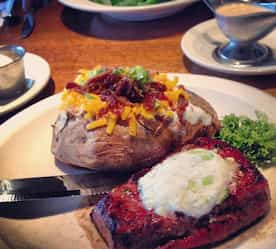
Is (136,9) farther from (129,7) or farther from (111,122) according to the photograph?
(111,122)

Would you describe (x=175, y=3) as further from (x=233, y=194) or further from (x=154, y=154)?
(x=233, y=194)

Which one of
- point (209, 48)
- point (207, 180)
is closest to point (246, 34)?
point (209, 48)

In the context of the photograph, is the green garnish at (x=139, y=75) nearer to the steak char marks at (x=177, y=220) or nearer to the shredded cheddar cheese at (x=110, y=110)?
the shredded cheddar cheese at (x=110, y=110)

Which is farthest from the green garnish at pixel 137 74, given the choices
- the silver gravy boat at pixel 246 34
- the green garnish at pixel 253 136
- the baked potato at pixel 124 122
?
the silver gravy boat at pixel 246 34

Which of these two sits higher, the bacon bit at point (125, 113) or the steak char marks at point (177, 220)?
the bacon bit at point (125, 113)

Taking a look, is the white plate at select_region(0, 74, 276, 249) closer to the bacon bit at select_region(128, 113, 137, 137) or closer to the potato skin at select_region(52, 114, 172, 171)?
the potato skin at select_region(52, 114, 172, 171)

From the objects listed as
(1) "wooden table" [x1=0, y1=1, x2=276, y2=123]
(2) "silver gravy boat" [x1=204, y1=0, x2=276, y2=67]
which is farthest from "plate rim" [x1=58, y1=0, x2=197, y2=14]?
(2) "silver gravy boat" [x1=204, y1=0, x2=276, y2=67]

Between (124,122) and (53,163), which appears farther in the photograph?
(53,163)
